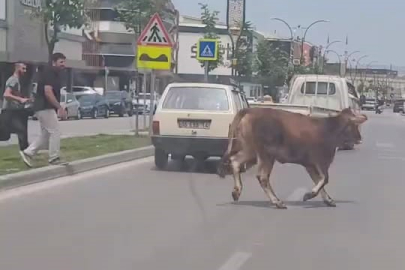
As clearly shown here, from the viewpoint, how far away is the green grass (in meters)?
15.7

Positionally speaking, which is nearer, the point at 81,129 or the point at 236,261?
the point at 236,261

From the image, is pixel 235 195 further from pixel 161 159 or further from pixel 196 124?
pixel 161 159

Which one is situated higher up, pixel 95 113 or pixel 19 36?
pixel 19 36

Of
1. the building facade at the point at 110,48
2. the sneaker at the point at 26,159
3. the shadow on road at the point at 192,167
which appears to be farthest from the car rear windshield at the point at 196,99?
the building facade at the point at 110,48

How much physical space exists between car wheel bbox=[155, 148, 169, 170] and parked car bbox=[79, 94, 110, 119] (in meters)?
32.1

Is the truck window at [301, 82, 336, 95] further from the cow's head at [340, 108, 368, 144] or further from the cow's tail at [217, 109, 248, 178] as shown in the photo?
the cow's tail at [217, 109, 248, 178]

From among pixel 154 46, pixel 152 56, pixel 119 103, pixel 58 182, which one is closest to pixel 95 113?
pixel 119 103

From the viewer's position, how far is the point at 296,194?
14586 mm

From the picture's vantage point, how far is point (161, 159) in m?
18.2

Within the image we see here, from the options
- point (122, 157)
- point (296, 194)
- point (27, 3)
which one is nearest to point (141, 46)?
point (122, 157)

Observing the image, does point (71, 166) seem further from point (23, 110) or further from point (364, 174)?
point (364, 174)

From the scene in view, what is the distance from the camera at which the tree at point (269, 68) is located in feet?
231

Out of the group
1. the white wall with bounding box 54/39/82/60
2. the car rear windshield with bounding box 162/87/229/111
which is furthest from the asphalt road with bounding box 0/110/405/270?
the white wall with bounding box 54/39/82/60

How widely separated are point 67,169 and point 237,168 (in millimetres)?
4124
